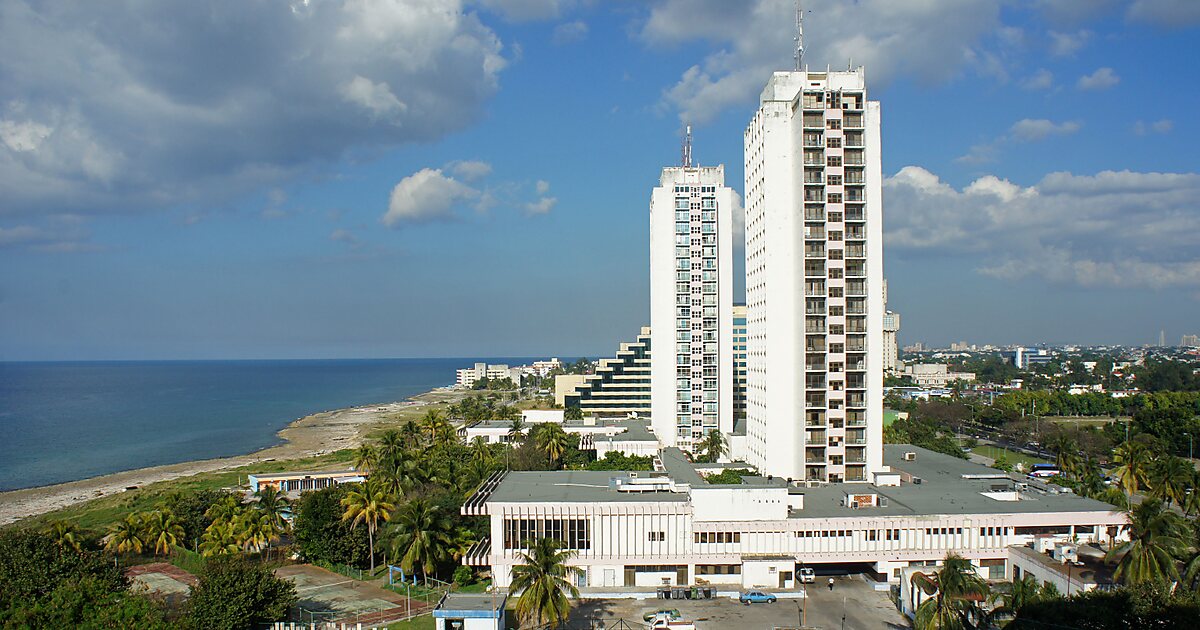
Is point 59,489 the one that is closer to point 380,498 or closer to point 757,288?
point 380,498

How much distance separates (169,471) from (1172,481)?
116 metres

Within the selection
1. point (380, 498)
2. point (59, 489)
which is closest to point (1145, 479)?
point (380, 498)

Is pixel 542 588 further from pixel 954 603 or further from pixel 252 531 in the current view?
pixel 252 531

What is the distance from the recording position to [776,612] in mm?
40656

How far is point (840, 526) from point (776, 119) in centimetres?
3125

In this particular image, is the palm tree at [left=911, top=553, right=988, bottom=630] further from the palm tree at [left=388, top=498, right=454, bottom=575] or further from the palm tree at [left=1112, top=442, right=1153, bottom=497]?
the palm tree at [left=1112, top=442, right=1153, bottom=497]

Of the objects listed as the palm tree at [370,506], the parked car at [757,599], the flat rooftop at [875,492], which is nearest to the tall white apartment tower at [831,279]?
the flat rooftop at [875,492]

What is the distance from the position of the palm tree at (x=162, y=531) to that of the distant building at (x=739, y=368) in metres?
67.2

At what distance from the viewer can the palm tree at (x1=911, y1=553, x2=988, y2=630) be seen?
3158 centimetres

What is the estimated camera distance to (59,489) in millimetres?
97875

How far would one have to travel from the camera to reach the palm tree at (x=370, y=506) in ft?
159

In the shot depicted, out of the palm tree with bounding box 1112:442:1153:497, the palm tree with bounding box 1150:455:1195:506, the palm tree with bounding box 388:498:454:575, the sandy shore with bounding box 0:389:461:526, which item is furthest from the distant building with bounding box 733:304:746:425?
the sandy shore with bounding box 0:389:461:526

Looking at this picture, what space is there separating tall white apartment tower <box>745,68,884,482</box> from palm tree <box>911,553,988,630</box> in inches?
1016

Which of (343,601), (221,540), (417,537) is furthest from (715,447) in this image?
(221,540)
